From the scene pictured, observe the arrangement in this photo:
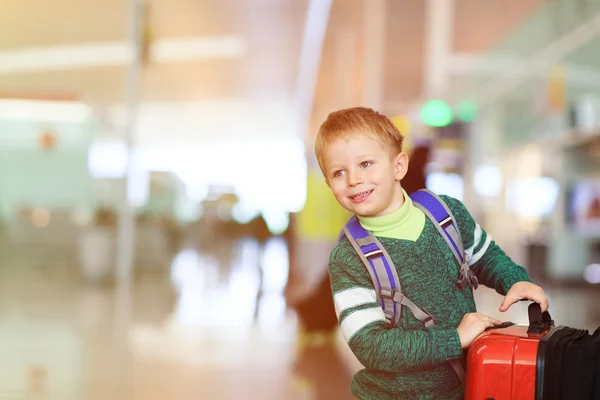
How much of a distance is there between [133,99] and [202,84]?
45.1ft

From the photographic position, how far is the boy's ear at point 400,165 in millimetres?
1657

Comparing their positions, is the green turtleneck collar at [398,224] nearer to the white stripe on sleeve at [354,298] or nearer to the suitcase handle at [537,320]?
the white stripe on sleeve at [354,298]

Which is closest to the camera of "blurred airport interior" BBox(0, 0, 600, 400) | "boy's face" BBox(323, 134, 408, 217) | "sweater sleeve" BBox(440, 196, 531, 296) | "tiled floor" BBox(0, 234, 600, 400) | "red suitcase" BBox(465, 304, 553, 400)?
"red suitcase" BBox(465, 304, 553, 400)

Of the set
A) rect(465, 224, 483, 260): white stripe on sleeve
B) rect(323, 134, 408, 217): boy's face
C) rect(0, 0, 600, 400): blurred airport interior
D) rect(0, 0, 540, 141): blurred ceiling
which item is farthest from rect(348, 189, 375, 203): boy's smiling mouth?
rect(0, 0, 540, 141): blurred ceiling

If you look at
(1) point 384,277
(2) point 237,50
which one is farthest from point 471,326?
(2) point 237,50

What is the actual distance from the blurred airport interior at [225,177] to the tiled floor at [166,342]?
3 centimetres

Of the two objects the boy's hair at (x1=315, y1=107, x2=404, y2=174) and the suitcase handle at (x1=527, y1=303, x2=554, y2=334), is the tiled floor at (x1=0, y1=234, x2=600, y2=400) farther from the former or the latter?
the boy's hair at (x1=315, y1=107, x2=404, y2=174)

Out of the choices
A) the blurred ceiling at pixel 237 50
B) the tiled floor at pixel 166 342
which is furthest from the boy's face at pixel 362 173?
the blurred ceiling at pixel 237 50

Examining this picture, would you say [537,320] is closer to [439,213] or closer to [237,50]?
[439,213]

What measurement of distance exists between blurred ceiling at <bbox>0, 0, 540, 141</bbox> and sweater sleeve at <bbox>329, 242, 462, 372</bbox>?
20.9 ft

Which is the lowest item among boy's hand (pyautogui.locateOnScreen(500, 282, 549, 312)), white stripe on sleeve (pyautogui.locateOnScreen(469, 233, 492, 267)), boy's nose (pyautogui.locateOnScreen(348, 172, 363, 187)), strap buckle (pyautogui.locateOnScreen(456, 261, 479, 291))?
boy's hand (pyautogui.locateOnScreen(500, 282, 549, 312))

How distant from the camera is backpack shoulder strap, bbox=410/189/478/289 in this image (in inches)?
64.2

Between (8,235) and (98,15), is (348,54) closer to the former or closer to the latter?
(98,15)

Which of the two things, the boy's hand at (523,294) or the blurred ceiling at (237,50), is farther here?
the blurred ceiling at (237,50)
